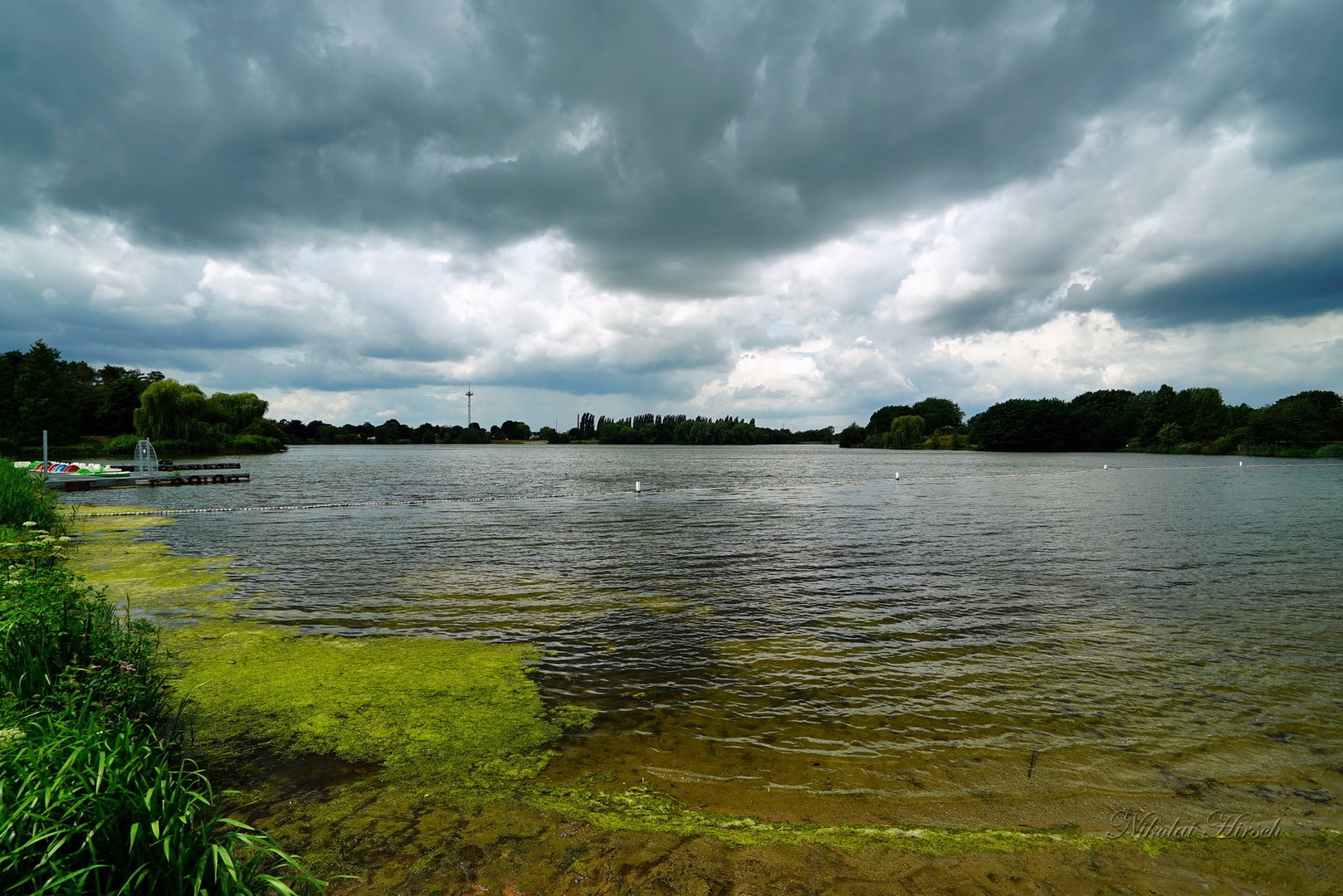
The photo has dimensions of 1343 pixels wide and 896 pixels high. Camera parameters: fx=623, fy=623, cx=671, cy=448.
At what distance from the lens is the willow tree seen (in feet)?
301

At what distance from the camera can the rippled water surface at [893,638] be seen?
7.30 m

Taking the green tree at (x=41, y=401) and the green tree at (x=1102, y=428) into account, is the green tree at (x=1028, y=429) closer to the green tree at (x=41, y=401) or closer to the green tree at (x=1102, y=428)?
the green tree at (x=1102, y=428)

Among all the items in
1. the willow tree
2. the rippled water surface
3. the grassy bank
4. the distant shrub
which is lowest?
the rippled water surface

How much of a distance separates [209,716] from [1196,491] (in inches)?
2552

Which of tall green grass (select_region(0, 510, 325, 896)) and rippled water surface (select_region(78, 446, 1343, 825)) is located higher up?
tall green grass (select_region(0, 510, 325, 896))

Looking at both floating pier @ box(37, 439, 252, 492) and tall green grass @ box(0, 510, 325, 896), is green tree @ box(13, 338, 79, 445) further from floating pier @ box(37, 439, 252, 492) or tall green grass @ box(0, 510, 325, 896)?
tall green grass @ box(0, 510, 325, 896)

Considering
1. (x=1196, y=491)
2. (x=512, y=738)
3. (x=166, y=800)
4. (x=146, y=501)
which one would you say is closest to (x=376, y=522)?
(x=146, y=501)

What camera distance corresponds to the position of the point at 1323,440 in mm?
135375

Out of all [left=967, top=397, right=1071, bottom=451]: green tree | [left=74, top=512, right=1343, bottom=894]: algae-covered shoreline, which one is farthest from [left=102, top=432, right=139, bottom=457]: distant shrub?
[left=967, top=397, right=1071, bottom=451]: green tree

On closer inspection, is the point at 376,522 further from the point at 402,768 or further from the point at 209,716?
the point at 402,768

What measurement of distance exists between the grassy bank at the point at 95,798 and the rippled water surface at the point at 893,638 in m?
4.02

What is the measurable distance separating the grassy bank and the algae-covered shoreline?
0.69 meters

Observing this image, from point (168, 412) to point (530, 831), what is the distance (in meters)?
115

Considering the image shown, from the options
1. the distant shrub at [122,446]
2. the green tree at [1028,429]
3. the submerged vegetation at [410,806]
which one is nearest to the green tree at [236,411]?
the distant shrub at [122,446]
